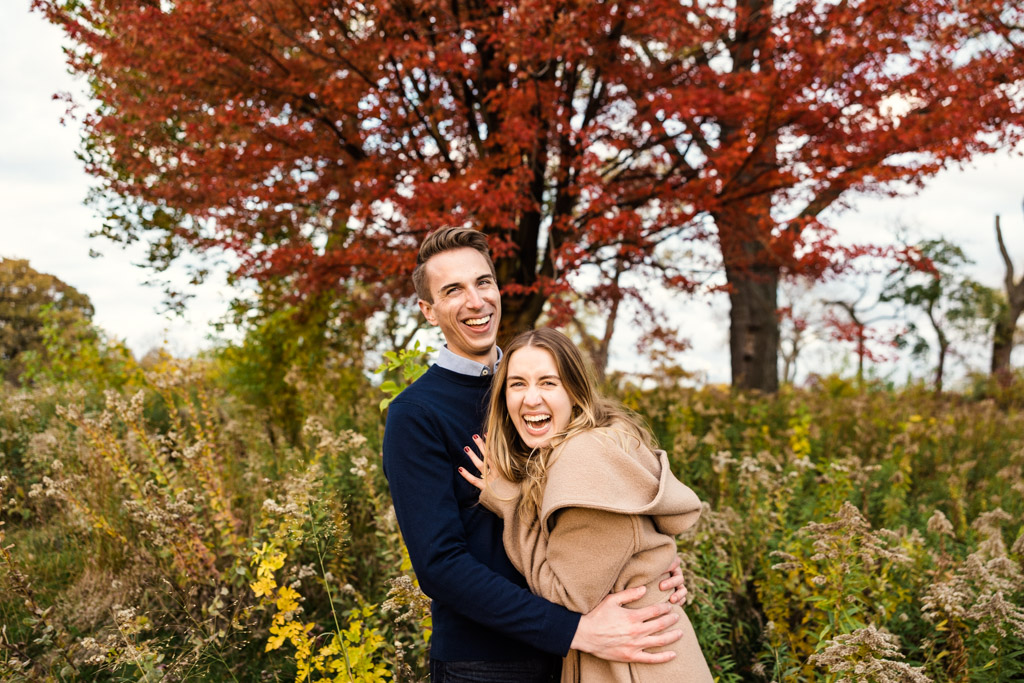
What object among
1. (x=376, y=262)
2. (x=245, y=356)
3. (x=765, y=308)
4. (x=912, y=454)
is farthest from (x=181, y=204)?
(x=765, y=308)

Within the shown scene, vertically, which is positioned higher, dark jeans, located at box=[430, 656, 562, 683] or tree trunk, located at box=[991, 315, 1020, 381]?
tree trunk, located at box=[991, 315, 1020, 381]

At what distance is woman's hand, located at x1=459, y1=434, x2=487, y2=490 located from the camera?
2.14m

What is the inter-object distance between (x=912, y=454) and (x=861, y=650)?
17.2 feet

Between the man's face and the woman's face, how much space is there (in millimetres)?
226

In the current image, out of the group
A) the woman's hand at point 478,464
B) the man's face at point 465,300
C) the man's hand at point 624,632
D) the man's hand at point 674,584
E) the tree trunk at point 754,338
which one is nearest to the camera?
the man's hand at point 624,632

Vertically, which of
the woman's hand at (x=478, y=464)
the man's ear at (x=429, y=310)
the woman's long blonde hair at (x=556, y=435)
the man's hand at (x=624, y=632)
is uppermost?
the man's ear at (x=429, y=310)

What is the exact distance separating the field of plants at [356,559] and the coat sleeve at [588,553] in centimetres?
76

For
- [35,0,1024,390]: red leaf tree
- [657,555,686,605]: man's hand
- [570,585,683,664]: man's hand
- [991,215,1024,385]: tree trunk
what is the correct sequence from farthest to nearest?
[991,215,1024,385]: tree trunk
[35,0,1024,390]: red leaf tree
[657,555,686,605]: man's hand
[570,585,683,664]: man's hand

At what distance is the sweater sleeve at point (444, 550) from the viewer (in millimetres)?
1879

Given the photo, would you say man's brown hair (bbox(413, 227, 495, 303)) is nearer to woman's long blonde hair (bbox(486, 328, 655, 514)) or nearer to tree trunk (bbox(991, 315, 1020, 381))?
woman's long blonde hair (bbox(486, 328, 655, 514))

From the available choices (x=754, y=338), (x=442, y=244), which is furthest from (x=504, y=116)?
(x=754, y=338)

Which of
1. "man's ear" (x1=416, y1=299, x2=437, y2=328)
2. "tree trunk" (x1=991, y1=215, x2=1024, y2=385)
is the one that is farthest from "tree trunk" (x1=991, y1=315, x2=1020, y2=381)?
"man's ear" (x1=416, y1=299, x2=437, y2=328)

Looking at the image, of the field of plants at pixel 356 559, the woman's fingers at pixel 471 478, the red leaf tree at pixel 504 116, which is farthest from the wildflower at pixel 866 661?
the red leaf tree at pixel 504 116

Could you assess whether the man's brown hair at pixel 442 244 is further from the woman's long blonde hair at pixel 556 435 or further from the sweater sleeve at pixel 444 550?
the sweater sleeve at pixel 444 550
